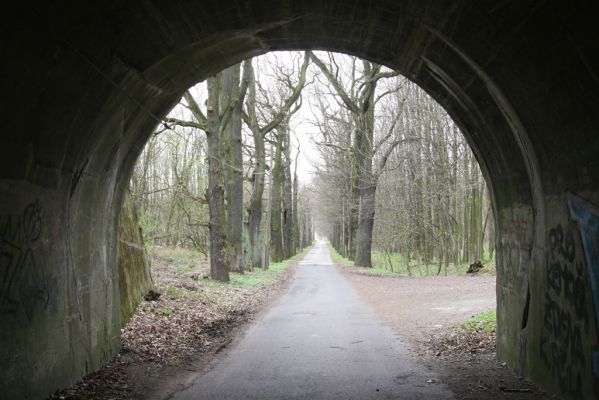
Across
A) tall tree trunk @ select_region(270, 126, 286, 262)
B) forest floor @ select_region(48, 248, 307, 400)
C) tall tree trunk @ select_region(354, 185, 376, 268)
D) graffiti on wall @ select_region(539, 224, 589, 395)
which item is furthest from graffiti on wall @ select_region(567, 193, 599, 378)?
tall tree trunk @ select_region(270, 126, 286, 262)

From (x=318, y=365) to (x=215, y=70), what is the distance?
4548 millimetres

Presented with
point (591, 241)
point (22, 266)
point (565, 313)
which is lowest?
point (565, 313)

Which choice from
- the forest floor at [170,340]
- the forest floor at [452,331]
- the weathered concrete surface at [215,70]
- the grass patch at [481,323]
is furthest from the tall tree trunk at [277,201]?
the weathered concrete surface at [215,70]

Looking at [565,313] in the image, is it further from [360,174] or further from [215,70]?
[360,174]

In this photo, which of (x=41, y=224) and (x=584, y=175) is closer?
(x=584, y=175)

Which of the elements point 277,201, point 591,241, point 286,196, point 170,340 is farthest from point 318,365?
point 286,196

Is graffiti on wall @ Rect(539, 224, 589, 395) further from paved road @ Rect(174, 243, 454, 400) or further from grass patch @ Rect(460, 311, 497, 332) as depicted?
grass patch @ Rect(460, 311, 497, 332)

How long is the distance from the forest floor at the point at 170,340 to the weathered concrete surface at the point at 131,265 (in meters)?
0.26

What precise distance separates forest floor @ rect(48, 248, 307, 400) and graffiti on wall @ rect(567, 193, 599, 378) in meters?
4.52

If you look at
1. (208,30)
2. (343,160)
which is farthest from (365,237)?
(208,30)

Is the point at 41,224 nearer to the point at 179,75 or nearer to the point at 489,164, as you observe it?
the point at 179,75

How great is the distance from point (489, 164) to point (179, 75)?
179 inches

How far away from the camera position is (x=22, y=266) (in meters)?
5.21

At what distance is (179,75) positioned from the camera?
7.58m
